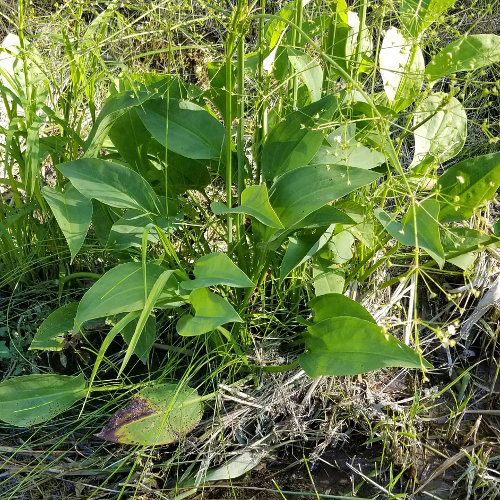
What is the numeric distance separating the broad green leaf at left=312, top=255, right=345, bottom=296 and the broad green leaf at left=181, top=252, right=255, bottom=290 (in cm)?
27

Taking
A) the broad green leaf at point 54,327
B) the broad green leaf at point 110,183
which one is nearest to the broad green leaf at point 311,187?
the broad green leaf at point 110,183

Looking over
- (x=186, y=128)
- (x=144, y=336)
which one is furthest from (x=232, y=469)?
(x=186, y=128)

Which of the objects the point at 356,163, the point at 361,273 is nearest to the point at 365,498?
the point at 361,273

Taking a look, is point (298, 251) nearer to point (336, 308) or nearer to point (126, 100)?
Result: point (336, 308)

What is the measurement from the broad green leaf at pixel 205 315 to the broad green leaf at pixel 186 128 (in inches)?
11.7

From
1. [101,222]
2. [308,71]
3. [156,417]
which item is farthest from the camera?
[101,222]

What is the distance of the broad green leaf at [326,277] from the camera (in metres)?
1.23

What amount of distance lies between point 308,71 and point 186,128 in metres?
0.27

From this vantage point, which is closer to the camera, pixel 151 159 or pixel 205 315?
pixel 205 315

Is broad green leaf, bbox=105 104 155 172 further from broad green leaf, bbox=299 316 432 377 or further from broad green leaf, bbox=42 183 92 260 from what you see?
broad green leaf, bbox=299 316 432 377

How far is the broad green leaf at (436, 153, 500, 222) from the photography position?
1149mm

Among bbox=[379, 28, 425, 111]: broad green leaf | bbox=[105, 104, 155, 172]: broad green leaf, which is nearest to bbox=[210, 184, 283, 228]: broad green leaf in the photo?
bbox=[105, 104, 155, 172]: broad green leaf

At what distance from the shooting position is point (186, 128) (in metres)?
1.23

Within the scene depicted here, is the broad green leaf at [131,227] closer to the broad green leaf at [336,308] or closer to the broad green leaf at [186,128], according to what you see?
the broad green leaf at [186,128]
